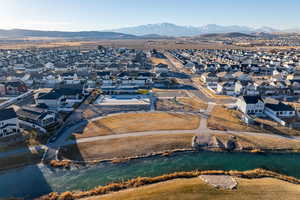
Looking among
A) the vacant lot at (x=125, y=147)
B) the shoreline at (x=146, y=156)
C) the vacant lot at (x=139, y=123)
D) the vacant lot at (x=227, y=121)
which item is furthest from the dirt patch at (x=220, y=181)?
the vacant lot at (x=227, y=121)

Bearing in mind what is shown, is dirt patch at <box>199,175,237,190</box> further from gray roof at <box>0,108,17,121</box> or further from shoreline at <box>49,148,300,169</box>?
gray roof at <box>0,108,17,121</box>

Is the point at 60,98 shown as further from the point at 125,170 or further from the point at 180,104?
the point at 125,170

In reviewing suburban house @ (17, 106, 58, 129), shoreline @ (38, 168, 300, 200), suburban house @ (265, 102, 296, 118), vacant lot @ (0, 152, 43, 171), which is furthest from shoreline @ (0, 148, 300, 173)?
suburban house @ (265, 102, 296, 118)

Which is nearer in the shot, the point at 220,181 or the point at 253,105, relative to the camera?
the point at 220,181

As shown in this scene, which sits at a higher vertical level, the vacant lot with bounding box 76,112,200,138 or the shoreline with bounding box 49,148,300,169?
the vacant lot with bounding box 76,112,200,138

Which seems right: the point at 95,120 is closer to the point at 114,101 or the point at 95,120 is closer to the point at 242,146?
the point at 114,101

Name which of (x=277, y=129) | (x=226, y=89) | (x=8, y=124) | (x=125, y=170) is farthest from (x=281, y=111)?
(x=8, y=124)

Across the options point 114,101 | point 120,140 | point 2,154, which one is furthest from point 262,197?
point 114,101
